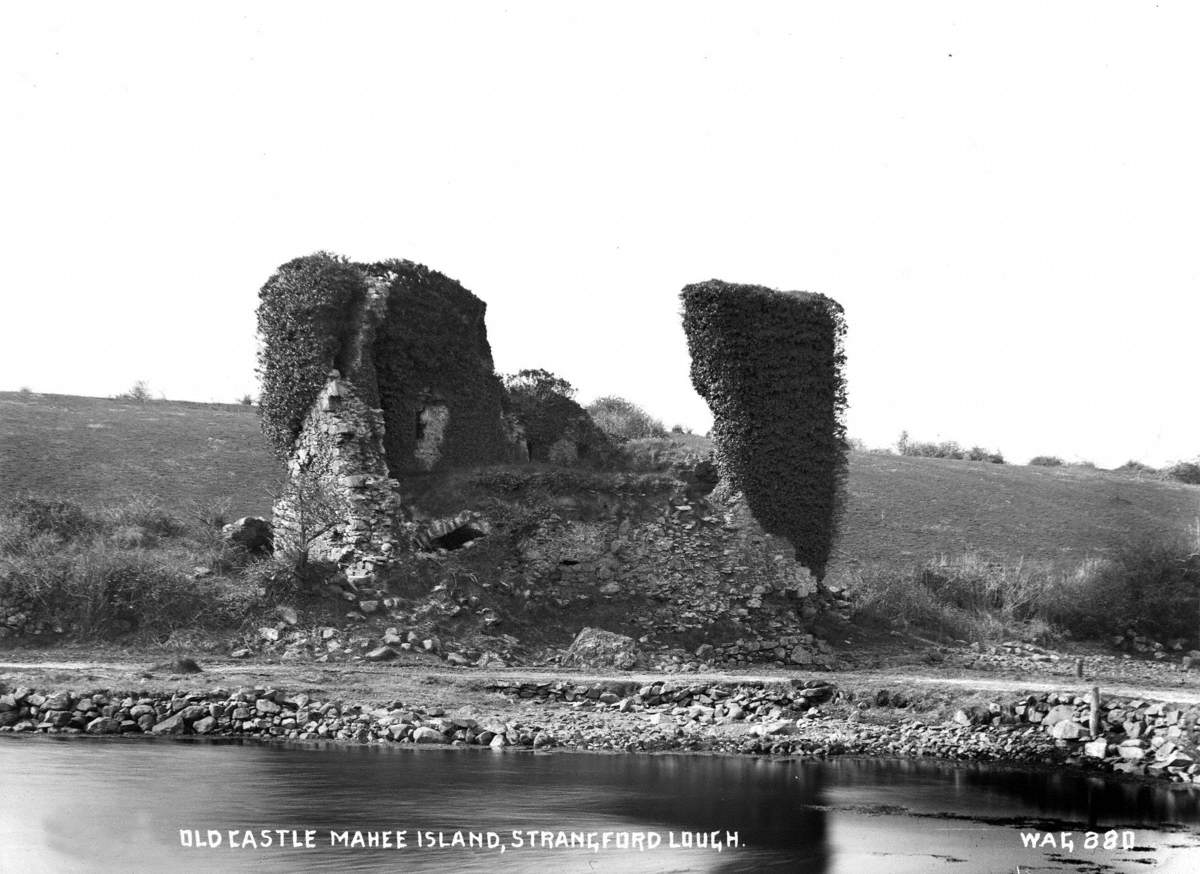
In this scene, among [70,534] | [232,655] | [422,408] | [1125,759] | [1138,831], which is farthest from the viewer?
[70,534]

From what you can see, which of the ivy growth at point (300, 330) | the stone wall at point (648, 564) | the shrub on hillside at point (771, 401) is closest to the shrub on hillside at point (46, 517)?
the ivy growth at point (300, 330)

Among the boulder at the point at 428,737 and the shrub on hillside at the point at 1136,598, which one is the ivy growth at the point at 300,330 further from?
the shrub on hillside at the point at 1136,598

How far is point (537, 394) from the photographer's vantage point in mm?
36781

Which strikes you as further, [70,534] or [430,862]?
[70,534]

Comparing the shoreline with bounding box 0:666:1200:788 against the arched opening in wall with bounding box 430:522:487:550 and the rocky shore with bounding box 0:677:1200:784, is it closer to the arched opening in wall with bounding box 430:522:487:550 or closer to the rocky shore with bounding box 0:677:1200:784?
the rocky shore with bounding box 0:677:1200:784

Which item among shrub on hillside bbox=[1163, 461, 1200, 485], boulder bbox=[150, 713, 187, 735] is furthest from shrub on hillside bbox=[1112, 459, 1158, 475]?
boulder bbox=[150, 713, 187, 735]

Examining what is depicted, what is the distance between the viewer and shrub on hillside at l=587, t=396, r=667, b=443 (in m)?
54.2

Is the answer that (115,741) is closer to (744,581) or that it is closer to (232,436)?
(744,581)

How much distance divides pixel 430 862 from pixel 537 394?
80.9 ft

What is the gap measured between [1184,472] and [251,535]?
58.4 meters

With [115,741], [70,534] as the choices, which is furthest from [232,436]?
[115,741]

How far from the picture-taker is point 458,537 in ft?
103

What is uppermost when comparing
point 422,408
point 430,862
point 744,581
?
point 422,408

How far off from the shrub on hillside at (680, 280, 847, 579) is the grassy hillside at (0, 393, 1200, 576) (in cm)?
1092
